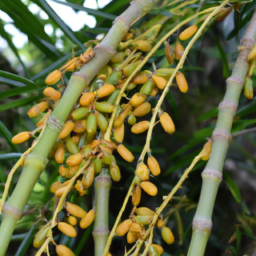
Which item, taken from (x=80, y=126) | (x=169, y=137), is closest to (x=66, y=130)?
(x=80, y=126)

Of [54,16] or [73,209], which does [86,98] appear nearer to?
[73,209]

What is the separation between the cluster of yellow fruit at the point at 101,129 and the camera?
1.74 feet

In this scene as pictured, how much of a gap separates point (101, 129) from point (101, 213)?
13cm

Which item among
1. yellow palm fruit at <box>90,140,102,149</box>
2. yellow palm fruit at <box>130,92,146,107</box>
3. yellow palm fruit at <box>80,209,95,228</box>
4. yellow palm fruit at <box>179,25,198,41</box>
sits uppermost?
yellow palm fruit at <box>179,25,198,41</box>

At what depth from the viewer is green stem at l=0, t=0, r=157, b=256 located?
1.46ft

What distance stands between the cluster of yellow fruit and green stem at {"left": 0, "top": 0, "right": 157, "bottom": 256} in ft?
0.07

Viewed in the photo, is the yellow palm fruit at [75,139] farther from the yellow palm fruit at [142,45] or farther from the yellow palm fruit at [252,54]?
the yellow palm fruit at [252,54]

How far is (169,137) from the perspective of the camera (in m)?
1.25

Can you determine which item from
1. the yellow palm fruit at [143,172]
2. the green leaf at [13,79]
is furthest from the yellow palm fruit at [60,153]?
the green leaf at [13,79]

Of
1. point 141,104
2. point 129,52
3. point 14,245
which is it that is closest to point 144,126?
point 141,104

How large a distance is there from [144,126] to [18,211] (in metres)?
0.23

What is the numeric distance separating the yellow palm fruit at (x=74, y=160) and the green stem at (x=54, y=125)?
0.05 metres

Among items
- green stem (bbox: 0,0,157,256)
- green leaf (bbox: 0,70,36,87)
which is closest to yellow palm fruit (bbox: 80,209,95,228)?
green stem (bbox: 0,0,157,256)

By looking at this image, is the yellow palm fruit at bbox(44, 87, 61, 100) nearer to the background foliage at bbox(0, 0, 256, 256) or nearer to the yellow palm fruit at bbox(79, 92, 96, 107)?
the yellow palm fruit at bbox(79, 92, 96, 107)
